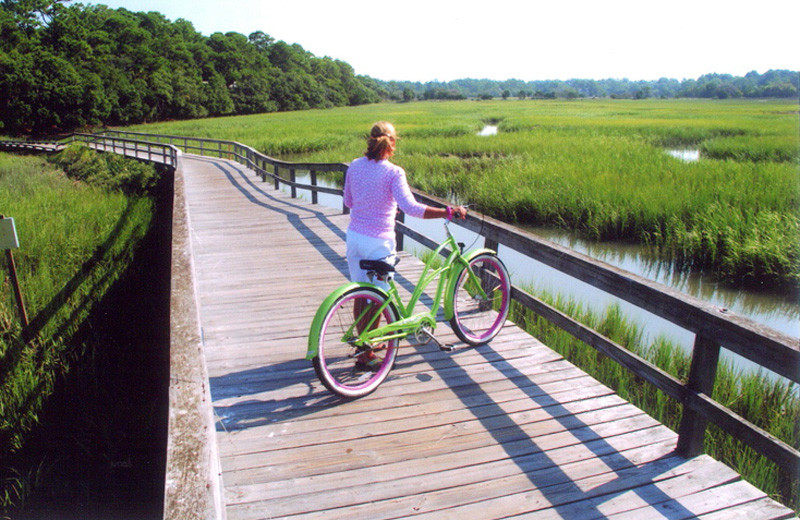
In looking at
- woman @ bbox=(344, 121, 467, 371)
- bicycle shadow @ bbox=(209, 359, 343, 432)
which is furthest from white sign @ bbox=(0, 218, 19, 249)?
woman @ bbox=(344, 121, 467, 371)

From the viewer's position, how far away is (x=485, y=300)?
4.85 metres

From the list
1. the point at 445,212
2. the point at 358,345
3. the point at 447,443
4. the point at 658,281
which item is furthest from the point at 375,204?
the point at 658,281

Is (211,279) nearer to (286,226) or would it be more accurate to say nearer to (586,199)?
(286,226)

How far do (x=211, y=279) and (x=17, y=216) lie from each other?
6553mm

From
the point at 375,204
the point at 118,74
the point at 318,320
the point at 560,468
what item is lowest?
the point at 560,468

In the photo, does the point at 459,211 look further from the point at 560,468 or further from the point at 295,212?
the point at 295,212

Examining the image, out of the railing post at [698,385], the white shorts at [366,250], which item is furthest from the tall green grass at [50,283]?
the railing post at [698,385]

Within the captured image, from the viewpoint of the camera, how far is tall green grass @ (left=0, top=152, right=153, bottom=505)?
5906 mm

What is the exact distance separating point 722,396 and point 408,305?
10.7ft

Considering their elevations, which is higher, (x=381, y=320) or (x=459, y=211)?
(x=459, y=211)

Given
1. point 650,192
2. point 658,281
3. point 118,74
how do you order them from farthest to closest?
point 118,74, point 650,192, point 658,281

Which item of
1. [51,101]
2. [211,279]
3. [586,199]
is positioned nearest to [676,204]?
[586,199]

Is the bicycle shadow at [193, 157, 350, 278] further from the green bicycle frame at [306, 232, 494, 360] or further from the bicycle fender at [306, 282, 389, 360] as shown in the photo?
the bicycle fender at [306, 282, 389, 360]

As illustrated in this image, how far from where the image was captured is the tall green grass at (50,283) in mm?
5906
